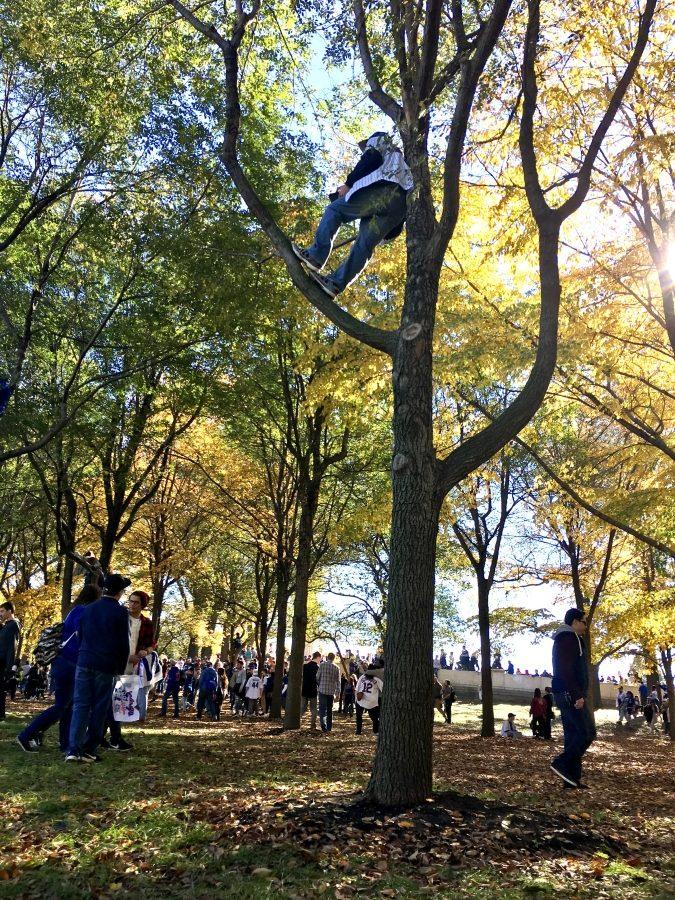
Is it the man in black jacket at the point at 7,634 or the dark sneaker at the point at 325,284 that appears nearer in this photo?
the dark sneaker at the point at 325,284

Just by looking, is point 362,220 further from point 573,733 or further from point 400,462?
point 573,733

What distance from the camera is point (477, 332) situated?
31.6ft

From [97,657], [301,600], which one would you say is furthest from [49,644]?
[301,600]

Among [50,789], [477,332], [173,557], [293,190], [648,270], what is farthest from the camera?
[173,557]

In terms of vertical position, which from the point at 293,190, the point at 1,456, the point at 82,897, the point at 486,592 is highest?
the point at 293,190

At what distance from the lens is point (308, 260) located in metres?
5.88

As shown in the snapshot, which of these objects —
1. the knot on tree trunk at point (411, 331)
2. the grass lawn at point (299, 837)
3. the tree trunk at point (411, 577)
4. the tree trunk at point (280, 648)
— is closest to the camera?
the grass lawn at point (299, 837)

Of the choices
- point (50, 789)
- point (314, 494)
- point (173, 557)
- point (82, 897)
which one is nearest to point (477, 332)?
point (314, 494)

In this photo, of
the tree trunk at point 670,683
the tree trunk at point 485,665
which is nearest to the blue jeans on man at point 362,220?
the tree trunk at point 485,665

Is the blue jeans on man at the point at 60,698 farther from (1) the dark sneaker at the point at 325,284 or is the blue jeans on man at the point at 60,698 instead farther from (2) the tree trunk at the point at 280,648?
(2) the tree trunk at the point at 280,648

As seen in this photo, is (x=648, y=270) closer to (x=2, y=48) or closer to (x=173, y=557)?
(x=2, y=48)

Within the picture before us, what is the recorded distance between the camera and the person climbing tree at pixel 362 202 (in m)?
5.98

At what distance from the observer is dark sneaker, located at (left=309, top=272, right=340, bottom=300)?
5945mm

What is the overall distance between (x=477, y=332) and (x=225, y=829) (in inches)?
281
